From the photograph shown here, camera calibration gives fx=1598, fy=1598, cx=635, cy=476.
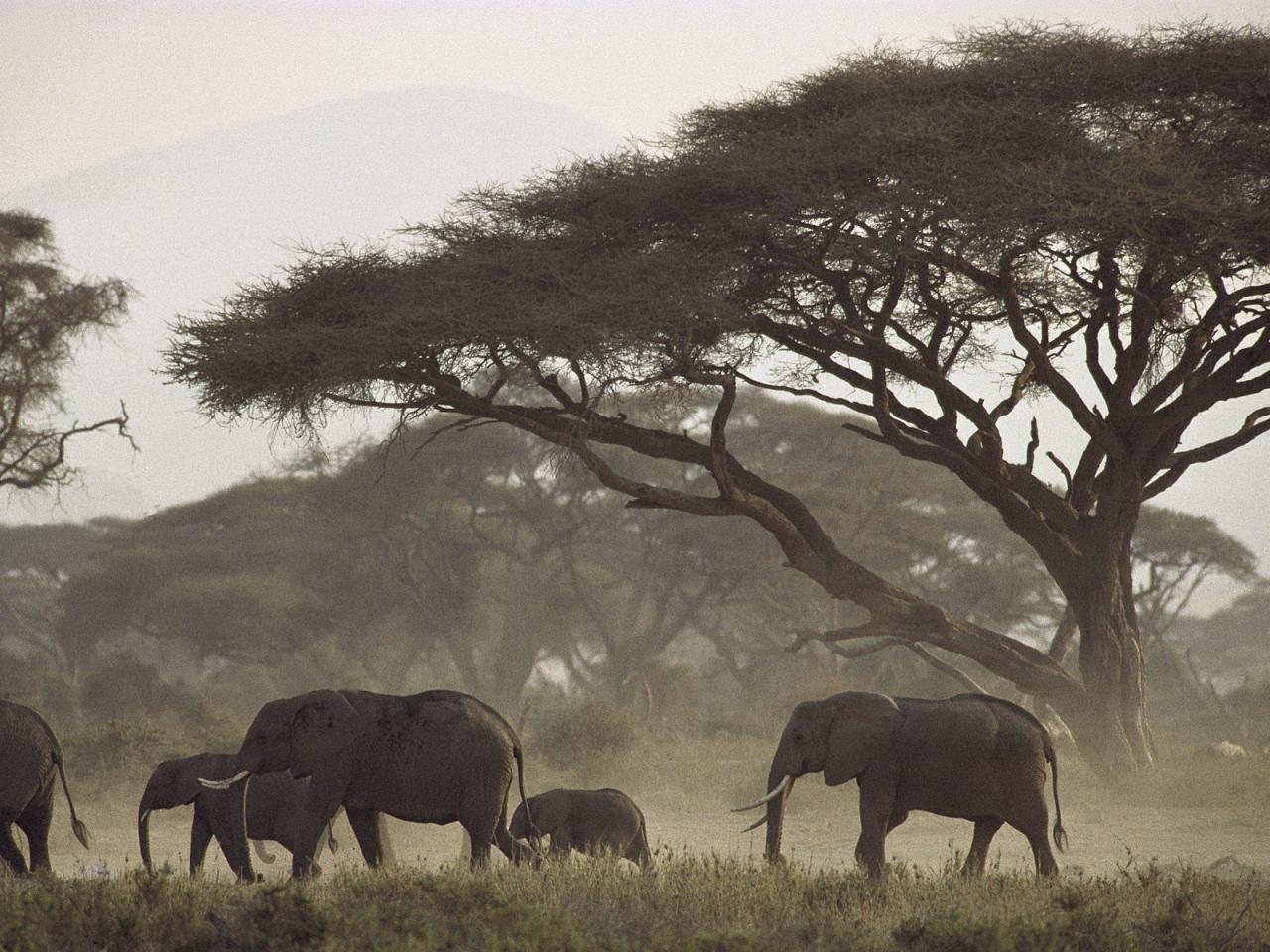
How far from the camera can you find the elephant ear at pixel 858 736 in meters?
10.7

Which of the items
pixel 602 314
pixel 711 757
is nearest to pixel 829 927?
pixel 602 314

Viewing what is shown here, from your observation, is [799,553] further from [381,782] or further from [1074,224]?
[381,782]

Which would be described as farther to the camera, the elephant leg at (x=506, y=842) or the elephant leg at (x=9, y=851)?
the elephant leg at (x=9, y=851)

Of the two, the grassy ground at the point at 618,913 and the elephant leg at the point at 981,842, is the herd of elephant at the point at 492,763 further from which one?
the grassy ground at the point at 618,913

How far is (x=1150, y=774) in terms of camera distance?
56.7 feet

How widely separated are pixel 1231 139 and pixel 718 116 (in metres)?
5.54

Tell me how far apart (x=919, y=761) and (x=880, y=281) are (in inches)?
341

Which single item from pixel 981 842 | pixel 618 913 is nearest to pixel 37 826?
pixel 618 913

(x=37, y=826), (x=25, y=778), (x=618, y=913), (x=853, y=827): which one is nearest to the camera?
(x=618, y=913)

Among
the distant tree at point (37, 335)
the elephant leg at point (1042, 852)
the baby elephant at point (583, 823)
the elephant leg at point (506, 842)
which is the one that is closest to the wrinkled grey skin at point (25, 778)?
the elephant leg at point (506, 842)

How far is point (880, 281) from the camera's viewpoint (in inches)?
718

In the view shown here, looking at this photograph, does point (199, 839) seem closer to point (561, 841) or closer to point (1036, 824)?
point (561, 841)

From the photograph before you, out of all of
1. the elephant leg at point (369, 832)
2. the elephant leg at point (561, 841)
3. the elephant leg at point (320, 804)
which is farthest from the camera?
the elephant leg at point (561, 841)

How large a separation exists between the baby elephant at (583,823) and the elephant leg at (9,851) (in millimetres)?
3526
